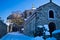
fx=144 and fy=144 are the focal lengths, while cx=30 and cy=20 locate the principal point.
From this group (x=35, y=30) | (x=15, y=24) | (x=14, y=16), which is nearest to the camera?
(x=35, y=30)

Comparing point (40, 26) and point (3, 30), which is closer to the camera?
point (40, 26)

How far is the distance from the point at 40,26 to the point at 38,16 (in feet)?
4.96

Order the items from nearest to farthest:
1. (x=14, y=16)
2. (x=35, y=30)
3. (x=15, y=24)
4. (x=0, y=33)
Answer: (x=35, y=30) → (x=0, y=33) → (x=15, y=24) → (x=14, y=16)

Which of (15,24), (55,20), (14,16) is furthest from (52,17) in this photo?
(14,16)

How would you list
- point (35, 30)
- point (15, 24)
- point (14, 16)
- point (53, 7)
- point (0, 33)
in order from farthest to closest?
point (14, 16) → point (15, 24) → point (0, 33) → point (53, 7) → point (35, 30)

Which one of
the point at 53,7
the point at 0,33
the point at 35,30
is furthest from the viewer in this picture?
the point at 0,33

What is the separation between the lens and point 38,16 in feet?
66.7

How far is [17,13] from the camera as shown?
4925 centimetres

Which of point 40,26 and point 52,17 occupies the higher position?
point 52,17

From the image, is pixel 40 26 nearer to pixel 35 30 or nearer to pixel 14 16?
pixel 35 30

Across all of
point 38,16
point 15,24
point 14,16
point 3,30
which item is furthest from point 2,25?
point 14,16

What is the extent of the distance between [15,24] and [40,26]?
24.6 metres

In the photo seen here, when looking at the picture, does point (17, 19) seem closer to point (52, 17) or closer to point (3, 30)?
point (3, 30)

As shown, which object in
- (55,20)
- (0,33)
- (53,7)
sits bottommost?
(0,33)
